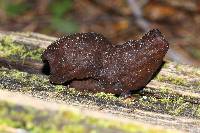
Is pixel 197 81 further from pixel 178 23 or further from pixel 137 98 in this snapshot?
pixel 178 23

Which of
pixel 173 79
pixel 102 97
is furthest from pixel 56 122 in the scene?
pixel 173 79

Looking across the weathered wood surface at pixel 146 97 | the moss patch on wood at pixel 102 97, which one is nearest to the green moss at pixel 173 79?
the weathered wood surface at pixel 146 97

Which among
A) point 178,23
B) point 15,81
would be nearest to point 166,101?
point 15,81

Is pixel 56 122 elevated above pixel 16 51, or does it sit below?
below

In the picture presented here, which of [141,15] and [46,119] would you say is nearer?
[46,119]

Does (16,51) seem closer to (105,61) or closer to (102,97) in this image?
(105,61)
